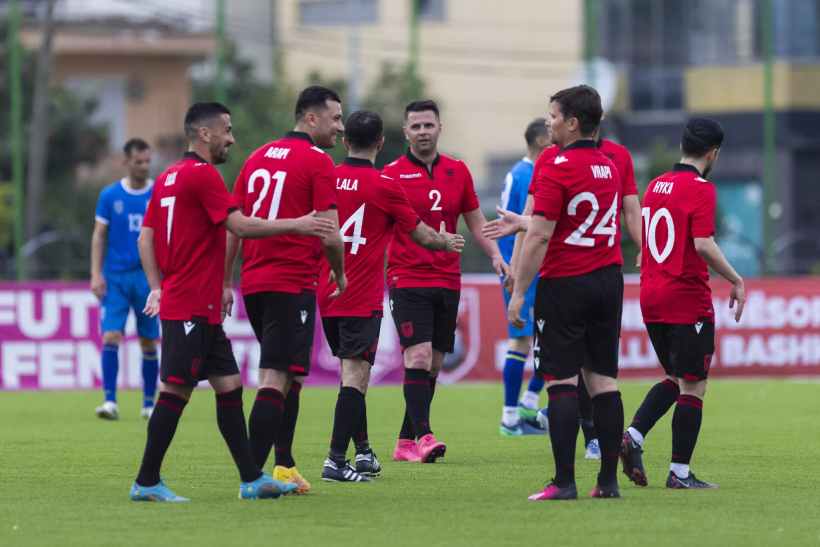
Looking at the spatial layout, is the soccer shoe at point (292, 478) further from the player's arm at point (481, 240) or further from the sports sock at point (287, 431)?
the player's arm at point (481, 240)

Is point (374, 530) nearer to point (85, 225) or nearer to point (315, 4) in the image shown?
point (85, 225)

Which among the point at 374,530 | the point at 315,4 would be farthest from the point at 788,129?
the point at 374,530

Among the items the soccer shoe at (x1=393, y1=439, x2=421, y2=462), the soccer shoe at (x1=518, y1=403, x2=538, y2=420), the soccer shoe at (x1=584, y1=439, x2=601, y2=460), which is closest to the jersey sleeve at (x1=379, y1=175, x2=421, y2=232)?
the soccer shoe at (x1=393, y1=439, x2=421, y2=462)

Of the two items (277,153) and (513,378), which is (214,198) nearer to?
(277,153)

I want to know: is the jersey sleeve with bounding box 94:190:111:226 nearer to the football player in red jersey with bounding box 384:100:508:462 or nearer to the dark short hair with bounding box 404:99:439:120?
the football player in red jersey with bounding box 384:100:508:462

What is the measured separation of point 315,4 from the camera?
50031mm

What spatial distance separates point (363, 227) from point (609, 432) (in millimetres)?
2231

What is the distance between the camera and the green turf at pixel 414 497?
770cm

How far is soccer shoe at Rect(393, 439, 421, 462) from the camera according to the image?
11.3 m

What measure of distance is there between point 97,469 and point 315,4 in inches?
1589

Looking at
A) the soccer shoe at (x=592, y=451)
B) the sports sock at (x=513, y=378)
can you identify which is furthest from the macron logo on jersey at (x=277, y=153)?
the sports sock at (x=513, y=378)

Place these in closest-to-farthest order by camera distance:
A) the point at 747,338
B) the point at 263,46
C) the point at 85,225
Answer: the point at 747,338, the point at 85,225, the point at 263,46

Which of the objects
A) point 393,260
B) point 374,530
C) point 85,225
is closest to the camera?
point 374,530

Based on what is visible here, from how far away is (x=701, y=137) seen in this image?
31.6 ft
